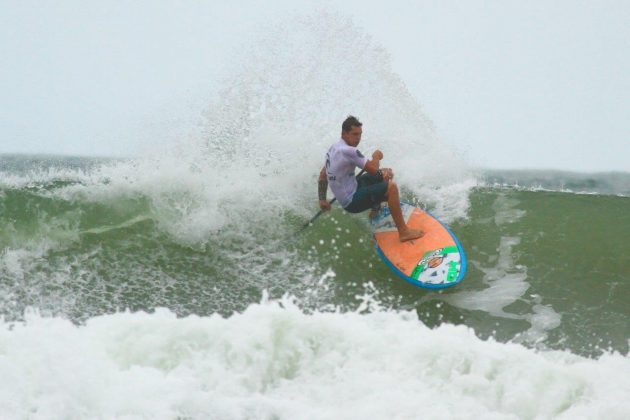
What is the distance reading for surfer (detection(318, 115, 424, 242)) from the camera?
6027 millimetres

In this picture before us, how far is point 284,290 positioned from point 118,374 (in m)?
1.77

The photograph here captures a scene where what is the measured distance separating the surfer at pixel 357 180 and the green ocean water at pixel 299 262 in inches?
17.4

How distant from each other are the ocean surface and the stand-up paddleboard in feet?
0.50

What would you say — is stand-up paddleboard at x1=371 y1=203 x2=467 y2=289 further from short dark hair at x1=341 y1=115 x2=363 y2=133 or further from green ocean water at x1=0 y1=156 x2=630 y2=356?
short dark hair at x1=341 y1=115 x2=363 y2=133

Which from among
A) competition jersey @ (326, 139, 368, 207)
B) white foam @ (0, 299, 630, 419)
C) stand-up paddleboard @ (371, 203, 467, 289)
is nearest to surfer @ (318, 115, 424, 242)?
competition jersey @ (326, 139, 368, 207)

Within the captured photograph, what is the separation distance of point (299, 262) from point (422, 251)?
106 centimetres

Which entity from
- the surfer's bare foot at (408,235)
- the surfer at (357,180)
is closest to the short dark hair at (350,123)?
the surfer at (357,180)

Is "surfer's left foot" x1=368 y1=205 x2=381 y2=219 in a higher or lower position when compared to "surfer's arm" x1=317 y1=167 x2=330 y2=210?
lower

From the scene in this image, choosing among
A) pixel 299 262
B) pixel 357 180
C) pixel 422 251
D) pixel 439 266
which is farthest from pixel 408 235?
pixel 299 262

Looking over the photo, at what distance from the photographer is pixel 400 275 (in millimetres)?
6035

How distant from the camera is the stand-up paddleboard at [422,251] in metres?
5.90

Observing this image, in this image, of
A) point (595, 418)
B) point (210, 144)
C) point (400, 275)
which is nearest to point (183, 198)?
point (210, 144)

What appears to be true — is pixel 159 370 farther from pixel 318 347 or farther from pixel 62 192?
pixel 62 192

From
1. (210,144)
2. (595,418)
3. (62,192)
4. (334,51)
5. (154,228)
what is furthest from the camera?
(334,51)
